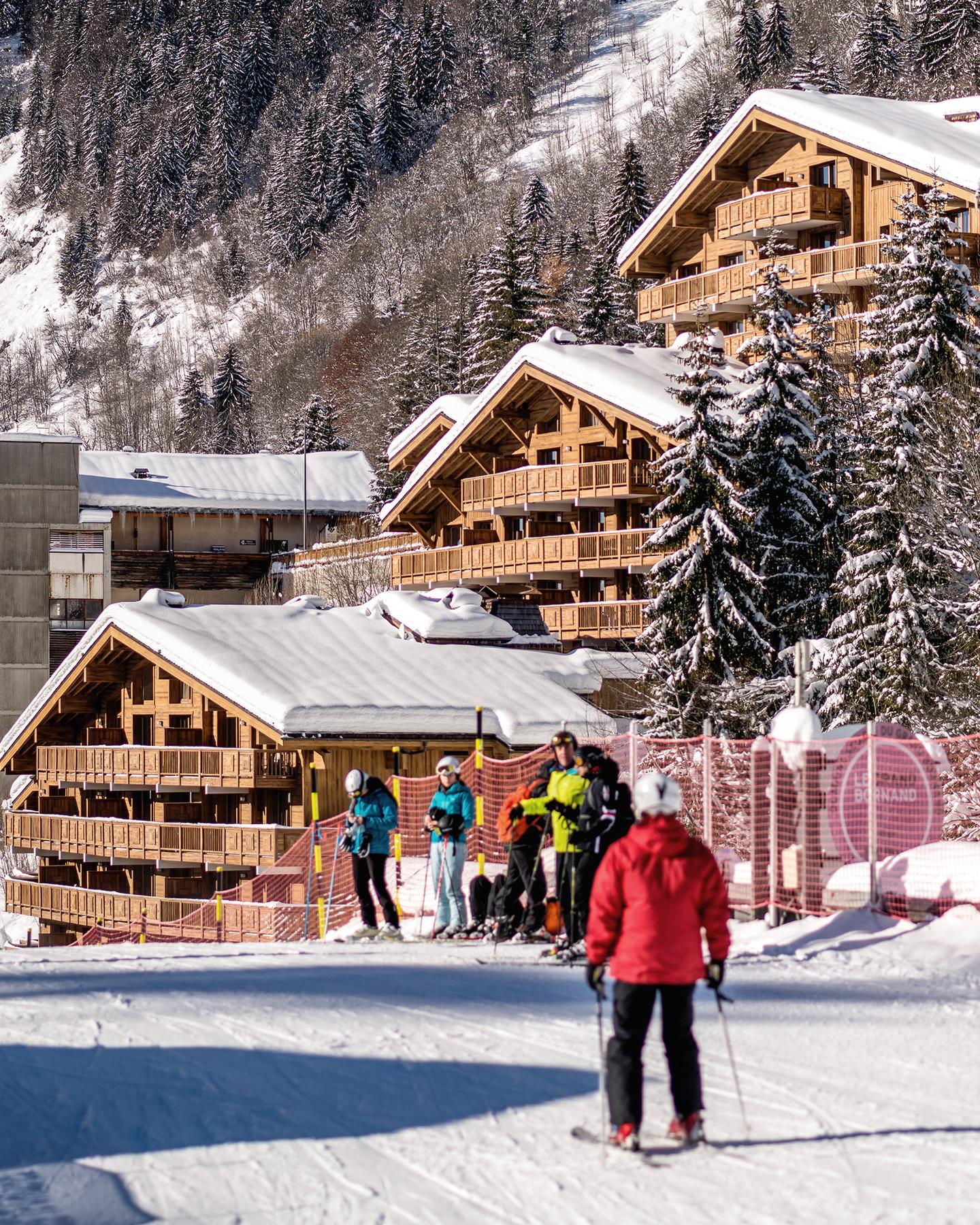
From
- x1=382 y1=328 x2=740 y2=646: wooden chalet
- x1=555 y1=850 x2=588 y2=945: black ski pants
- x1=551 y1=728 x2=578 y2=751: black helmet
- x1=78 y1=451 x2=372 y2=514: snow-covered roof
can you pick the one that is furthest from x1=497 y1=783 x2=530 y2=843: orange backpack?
x1=78 y1=451 x2=372 y2=514: snow-covered roof

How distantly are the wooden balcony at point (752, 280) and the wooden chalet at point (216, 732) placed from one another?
12.7m

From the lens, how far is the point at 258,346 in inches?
5984

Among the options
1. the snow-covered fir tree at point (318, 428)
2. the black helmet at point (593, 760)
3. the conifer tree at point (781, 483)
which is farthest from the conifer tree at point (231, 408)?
the black helmet at point (593, 760)

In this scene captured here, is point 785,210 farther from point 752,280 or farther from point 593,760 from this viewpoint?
point 593,760

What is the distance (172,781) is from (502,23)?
6115 inches

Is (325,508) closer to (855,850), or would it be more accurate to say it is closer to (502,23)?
(855,850)

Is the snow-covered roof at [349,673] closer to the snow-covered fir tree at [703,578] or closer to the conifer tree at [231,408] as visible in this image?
the snow-covered fir tree at [703,578]

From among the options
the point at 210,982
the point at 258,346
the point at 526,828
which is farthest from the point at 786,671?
the point at 258,346

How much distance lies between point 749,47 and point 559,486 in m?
87.9

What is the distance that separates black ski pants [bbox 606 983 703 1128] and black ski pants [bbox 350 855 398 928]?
8.40 meters

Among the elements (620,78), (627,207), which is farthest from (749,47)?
(627,207)

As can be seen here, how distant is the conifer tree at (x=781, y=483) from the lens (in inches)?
1151

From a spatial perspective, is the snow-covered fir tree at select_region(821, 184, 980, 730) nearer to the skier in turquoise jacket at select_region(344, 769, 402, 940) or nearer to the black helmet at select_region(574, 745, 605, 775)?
the skier in turquoise jacket at select_region(344, 769, 402, 940)

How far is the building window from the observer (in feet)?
196
